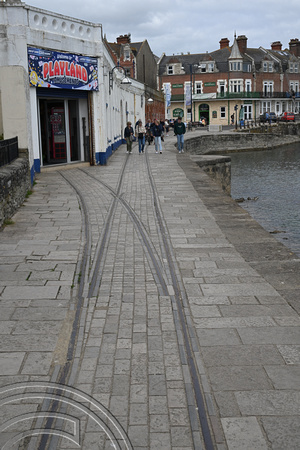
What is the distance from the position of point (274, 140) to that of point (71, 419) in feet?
184

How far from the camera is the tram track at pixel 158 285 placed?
14.3 ft

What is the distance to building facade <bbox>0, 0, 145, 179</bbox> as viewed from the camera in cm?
1471

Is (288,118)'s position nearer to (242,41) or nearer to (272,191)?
(242,41)

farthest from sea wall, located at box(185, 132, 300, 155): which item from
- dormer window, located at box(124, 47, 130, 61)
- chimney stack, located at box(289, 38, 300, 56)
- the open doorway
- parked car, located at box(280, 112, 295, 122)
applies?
chimney stack, located at box(289, 38, 300, 56)

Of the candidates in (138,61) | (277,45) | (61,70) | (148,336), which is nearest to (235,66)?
(277,45)

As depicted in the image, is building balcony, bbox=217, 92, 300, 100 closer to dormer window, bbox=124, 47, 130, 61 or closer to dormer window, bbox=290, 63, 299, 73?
dormer window, bbox=290, 63, 299, 73

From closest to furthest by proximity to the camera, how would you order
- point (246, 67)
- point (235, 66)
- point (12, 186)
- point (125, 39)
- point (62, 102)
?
1. point (12, 186)
2. point (62, 102)
3. point (125, 39)
4. point (235, 66)
5. point (246, 67)

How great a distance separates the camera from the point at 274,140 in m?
57.2

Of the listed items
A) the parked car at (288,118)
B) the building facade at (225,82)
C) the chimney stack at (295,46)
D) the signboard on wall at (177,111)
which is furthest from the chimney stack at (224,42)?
the parked car at (288,118)

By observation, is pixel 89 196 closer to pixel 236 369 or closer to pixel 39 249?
pixel 39 249

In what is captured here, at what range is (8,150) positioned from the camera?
12.9m

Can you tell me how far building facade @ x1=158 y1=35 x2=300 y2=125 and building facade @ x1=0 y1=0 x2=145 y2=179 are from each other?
52.7 meters

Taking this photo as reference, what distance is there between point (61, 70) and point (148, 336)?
610 inches

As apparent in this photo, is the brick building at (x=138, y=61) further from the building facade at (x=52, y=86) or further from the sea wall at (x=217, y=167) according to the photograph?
the building facade at (x=52, y=86)
